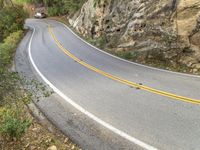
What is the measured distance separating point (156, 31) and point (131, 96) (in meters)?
7.05

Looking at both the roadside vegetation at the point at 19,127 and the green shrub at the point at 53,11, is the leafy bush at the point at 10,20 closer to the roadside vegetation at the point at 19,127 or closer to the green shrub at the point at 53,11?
the green shrub at the point at 53,11

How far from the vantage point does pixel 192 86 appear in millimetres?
11586

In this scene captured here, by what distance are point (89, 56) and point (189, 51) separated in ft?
23.7

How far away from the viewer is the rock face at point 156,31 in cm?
1524

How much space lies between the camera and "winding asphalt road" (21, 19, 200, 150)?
7863 millimetres

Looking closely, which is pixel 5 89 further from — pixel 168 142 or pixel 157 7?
pixel 157 7

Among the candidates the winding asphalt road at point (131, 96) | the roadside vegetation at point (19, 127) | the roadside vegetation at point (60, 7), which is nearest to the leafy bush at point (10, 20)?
the roadside vegetation at point (60, 7)

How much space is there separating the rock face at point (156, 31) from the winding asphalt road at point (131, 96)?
1434 mm

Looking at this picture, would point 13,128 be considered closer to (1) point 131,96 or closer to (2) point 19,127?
(2) point 19,127

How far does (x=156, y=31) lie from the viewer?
16766mm

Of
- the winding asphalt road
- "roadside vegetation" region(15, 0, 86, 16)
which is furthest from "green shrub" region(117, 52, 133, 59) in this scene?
"roadside vegetation" region(15, 0, 86, 16)

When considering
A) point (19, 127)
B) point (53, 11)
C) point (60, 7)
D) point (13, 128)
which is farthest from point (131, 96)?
point (53, 11)

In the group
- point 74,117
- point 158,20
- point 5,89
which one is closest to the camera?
point 5,89

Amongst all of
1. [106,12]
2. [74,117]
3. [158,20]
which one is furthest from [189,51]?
[106,12]
